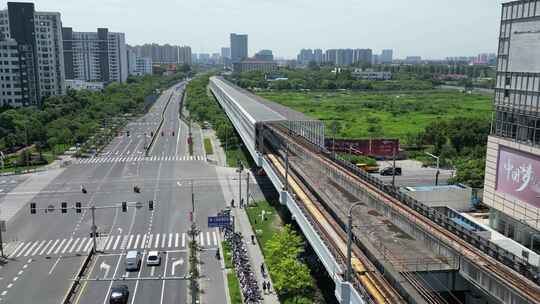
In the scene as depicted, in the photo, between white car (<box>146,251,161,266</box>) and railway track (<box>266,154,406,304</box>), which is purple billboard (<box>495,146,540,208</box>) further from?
white car (<box>146,251,161,266</box>)

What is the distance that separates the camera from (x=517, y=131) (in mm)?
36438

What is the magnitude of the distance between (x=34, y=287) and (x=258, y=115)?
129 feet

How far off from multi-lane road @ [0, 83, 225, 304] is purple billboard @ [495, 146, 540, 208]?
22914 millimetres

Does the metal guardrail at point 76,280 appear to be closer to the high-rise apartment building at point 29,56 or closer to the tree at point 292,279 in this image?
the tree at point 292,279

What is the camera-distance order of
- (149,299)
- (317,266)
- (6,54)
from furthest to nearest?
(6,54), (317,266), (149,299)

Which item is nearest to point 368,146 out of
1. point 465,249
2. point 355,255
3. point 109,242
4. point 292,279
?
point 109,242

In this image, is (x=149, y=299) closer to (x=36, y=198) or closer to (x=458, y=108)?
(x=36, y=198)

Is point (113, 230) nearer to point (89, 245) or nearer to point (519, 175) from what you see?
point (89, 245)

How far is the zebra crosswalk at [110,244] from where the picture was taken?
3919 centimetres

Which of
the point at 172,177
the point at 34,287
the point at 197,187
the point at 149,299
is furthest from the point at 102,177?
the point at 149,299

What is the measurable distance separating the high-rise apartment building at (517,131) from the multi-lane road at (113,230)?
902 inches

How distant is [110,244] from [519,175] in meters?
33.1

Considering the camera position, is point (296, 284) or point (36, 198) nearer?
point (296, 284)

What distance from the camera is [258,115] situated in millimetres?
66188
